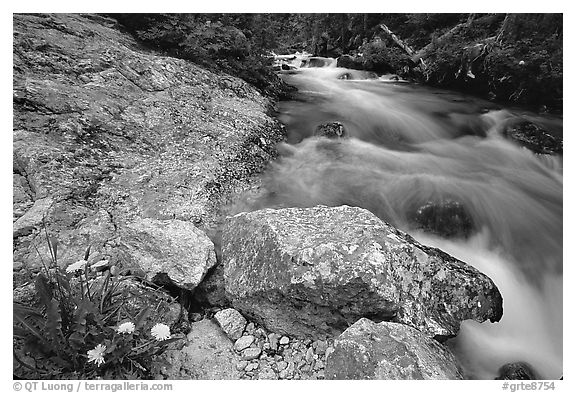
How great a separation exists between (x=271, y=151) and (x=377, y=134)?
52.4 inches

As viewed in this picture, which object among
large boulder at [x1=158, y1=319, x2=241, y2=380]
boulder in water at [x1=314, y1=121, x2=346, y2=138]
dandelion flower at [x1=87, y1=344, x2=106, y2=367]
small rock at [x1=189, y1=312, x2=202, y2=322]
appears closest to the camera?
dandelion flower at [x1=87, y1=344, x2=106, y2=367]

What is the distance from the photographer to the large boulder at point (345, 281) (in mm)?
1877

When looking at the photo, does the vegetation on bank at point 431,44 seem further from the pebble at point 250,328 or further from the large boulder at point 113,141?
the pebble at point 250,328

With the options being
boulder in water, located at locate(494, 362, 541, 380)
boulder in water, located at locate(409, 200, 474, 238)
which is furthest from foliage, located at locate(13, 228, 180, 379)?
boulder in water, located at locate(409, 200, 474, 238)

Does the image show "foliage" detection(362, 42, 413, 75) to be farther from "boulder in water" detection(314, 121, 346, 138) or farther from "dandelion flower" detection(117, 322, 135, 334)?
"dandelion flower" detection(117, 322, 135, 334)

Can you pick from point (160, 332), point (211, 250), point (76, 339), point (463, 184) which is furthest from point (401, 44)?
point (76, 339)

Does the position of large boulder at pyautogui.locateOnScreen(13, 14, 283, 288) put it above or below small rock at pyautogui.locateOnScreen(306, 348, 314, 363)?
above

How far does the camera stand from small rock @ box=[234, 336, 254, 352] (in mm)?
1981

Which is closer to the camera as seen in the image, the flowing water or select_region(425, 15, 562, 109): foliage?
the flowing water

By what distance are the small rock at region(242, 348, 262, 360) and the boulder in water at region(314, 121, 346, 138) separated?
2625 mm

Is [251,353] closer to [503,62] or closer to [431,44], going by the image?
[503,62]

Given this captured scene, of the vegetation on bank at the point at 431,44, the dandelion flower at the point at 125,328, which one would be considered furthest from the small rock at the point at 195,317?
the vegetation on bank at the point at 431,44

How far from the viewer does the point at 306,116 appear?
4.36 m

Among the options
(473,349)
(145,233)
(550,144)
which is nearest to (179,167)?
(145,233)
